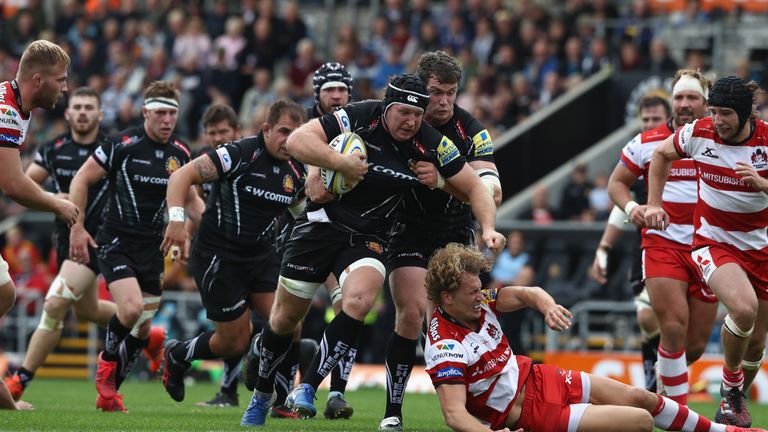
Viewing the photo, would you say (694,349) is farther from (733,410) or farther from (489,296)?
(489,296)

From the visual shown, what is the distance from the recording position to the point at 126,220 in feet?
37.9

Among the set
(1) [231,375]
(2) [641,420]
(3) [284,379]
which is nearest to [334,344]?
(3) [284,379]

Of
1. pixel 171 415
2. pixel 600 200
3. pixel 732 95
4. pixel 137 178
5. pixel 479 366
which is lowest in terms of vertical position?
pixel 171 415

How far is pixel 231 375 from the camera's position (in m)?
11.8

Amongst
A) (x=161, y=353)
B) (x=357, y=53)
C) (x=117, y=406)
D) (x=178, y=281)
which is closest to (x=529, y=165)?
(x=357, y=53)

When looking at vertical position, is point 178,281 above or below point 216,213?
below

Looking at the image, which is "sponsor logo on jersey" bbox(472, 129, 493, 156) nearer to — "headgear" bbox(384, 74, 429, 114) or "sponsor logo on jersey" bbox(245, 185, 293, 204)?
"headgear" bbox(384, 74, 429, 114)

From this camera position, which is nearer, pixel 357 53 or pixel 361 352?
pixel 361 352

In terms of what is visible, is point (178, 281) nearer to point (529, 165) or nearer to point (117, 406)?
point (529, 165)

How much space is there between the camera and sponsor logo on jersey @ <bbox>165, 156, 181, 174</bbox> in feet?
37.7

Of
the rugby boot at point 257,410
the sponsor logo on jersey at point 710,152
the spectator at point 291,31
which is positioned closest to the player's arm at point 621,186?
the sponsor logo on jersey at point 710,152

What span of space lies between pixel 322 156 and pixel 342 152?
0.16 meters

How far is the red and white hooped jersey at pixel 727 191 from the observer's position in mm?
9312

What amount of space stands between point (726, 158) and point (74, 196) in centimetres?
562
